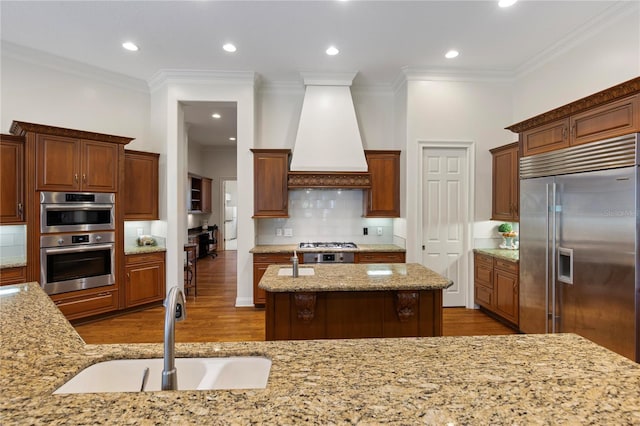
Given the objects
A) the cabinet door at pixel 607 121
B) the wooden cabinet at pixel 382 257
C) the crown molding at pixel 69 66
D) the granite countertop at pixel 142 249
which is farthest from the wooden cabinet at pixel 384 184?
the crown molding at pixel 69 66

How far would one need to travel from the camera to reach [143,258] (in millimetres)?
4082

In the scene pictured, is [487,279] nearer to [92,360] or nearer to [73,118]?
[92,360]

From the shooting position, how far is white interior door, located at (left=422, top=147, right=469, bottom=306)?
4.16 m

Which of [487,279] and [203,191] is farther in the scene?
[203,191]

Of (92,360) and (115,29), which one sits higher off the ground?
(115,29)

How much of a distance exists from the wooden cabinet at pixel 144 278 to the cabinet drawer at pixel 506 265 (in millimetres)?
4537

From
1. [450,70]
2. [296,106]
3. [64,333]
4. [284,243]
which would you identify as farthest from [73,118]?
[450,70]

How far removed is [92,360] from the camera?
3.35 ft

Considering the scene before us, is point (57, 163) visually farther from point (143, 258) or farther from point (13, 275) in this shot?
point (143, 258)

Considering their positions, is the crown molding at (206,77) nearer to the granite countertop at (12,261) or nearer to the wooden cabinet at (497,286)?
the granite countertop at (12,261)

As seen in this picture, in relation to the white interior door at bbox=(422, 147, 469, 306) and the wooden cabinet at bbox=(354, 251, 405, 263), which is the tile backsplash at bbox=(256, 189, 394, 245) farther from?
the white interior door at bbox=(422, 147, 469, 306)

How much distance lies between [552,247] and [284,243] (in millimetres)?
3347

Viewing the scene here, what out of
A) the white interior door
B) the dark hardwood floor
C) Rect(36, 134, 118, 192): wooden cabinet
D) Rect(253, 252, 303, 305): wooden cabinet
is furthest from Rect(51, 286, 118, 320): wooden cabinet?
the white interior door

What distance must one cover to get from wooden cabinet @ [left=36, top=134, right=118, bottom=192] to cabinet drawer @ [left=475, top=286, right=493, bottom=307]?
5.08 metres
